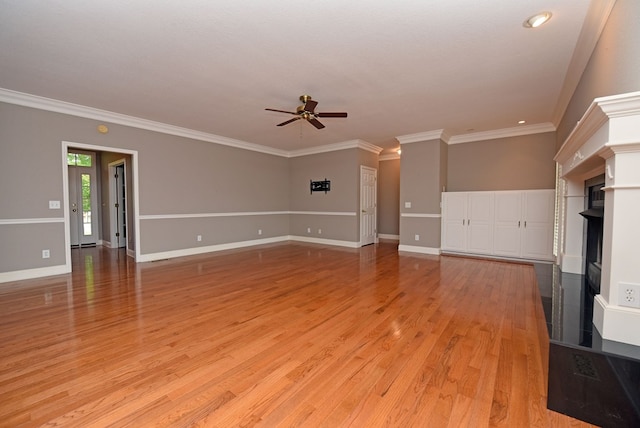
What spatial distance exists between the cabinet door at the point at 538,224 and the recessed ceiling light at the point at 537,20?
12.6 feet

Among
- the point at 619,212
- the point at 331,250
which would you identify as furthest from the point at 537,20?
the point at 331,250

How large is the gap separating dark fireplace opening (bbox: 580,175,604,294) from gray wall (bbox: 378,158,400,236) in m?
5.32

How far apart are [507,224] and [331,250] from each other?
377cm

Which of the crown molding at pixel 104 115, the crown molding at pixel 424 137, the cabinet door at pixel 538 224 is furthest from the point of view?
the crown molding at pixel 424 137

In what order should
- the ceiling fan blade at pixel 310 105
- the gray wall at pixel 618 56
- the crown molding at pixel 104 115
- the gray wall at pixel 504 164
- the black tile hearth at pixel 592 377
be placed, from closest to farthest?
the black tile hearth at pixel 592 377 → the gray wall at pixel 618 56 → the ceiling fan blade at pixel 310 105 → the crown molding at pixel 104 115 → the gray wall at pixel 504 164

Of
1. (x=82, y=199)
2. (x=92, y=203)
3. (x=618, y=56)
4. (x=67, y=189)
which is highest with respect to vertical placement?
(x=618, y=56)

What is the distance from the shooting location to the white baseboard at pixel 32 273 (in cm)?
408

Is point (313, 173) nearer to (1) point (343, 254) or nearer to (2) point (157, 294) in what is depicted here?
(1) point (343, 254)

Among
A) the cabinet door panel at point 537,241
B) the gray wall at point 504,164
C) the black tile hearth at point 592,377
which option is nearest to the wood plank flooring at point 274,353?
the black tile hearth at point 592,377

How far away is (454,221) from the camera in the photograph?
20.4ft

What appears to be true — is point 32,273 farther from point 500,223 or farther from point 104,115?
point 500,223

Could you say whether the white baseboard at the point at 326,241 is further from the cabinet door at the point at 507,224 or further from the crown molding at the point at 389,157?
the cabinet door at the point at 507,224

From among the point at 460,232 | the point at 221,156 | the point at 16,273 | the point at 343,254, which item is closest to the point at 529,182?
the point at 460,232

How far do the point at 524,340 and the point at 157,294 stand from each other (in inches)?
159
